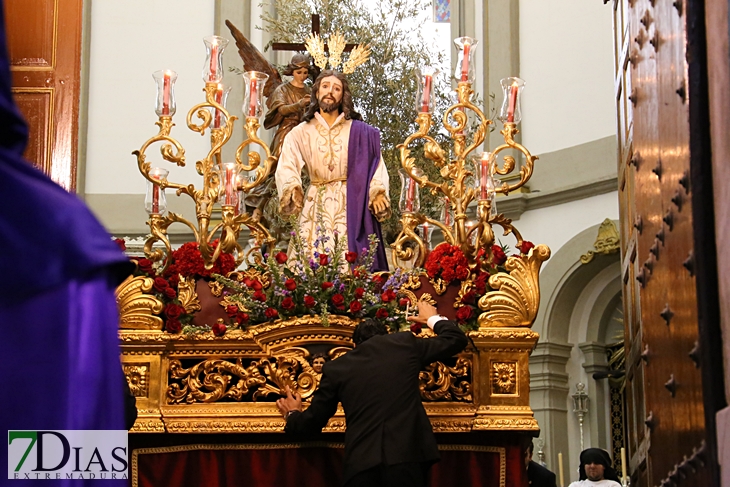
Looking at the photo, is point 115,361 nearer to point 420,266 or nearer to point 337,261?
point 337,261

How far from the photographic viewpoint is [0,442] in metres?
1.68

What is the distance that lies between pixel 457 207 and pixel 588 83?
25.4 ft

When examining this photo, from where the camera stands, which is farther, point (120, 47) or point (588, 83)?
point (120, 47)

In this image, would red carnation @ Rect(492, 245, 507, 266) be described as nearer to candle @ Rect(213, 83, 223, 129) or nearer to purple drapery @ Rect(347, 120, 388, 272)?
purple drapery @ Rect(347, 120, 388, 272)

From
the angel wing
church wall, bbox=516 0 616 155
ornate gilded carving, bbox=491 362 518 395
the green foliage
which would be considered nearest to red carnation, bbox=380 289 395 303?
ornate gilded carving, bbox=491 362 518 395

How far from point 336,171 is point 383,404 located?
2.76m

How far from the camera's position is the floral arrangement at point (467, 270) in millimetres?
6547

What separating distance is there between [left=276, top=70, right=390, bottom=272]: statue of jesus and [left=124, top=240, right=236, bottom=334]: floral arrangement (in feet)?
3.00

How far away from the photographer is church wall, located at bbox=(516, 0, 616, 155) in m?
14.2

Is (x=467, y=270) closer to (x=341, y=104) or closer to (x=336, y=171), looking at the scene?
(x=336, y=171)

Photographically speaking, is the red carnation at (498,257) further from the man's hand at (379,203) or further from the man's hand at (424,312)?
the man's hand at (379,203)

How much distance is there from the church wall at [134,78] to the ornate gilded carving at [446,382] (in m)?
9.89

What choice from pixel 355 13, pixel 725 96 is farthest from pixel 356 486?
pixel 355 13

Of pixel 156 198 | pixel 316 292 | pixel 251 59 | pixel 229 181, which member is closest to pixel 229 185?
pixel 229 181
